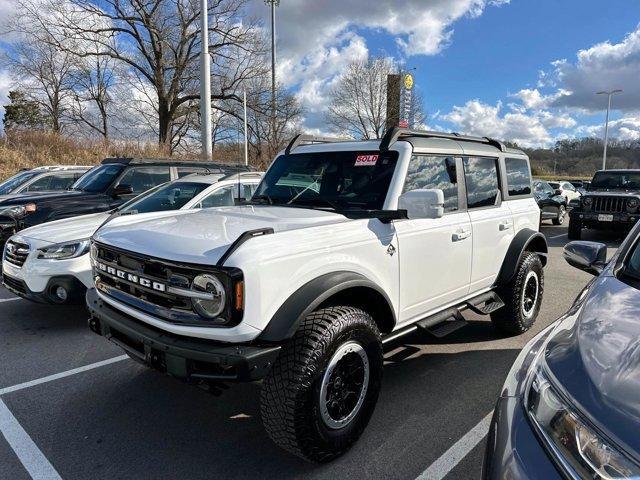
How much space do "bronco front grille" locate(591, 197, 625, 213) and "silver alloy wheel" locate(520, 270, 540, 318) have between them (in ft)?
28.6

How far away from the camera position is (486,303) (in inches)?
179

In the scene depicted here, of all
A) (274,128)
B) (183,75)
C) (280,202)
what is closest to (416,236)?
(280,202)

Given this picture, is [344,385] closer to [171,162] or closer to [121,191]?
[121,191]

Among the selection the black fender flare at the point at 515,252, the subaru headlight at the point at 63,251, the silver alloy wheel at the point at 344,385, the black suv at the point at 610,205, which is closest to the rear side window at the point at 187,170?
the subaru headlight at the point at 63,251

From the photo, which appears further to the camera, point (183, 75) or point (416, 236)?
point (183, 75)

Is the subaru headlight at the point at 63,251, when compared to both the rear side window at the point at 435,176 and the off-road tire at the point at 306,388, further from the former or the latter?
the rear side window at the point at 435,176

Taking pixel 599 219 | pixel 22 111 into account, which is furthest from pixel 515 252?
pixel 22 111

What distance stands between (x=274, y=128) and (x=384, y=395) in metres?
27.3

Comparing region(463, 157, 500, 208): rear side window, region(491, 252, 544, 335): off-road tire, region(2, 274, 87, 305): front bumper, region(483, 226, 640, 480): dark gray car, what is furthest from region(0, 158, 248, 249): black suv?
region(483, 226, 640, 480): dark gray car

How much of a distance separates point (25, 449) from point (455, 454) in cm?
269

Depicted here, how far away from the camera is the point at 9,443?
9.71 feet

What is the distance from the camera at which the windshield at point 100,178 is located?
7.88 metres

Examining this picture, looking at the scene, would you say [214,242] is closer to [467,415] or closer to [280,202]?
[280,202]

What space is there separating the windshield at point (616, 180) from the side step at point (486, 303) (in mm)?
10557
